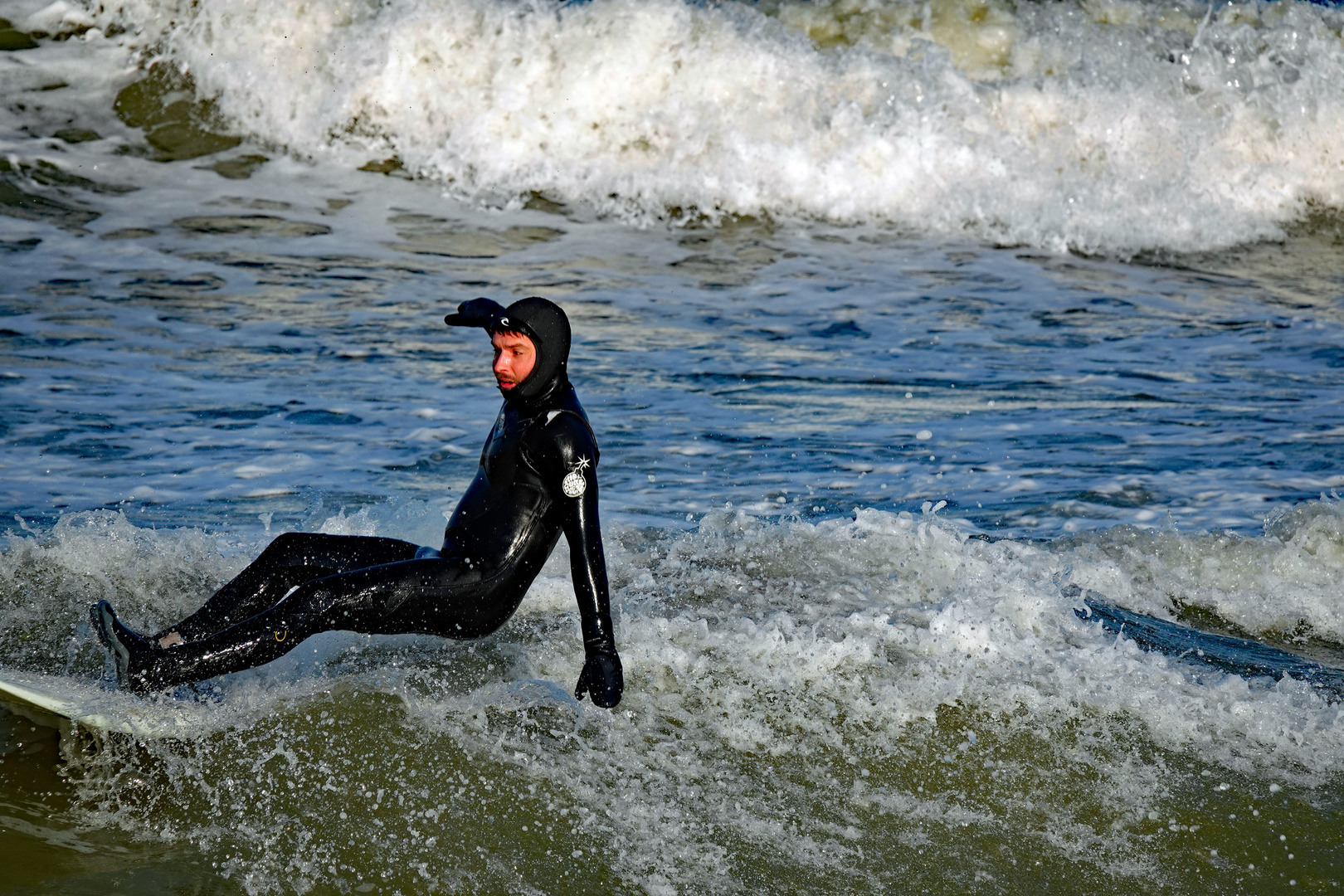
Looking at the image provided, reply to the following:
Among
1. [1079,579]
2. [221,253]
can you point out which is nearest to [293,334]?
[221,253]

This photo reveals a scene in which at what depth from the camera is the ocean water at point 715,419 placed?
362cm

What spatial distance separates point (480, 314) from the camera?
13.1 feet

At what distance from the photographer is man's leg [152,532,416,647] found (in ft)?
13.6

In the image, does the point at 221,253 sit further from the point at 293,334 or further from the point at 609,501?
the point at 609,501

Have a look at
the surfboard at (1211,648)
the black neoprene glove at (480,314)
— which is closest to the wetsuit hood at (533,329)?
the black neoprene glove at (480,314)

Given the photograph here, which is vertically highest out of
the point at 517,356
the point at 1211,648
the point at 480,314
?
the point at 480,314

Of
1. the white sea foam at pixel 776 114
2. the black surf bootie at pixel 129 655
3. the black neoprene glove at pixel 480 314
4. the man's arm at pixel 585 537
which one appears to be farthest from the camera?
the white sea foam at pixel 776 114

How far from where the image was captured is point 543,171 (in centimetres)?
1270

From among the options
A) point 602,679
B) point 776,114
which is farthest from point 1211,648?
point 776,114

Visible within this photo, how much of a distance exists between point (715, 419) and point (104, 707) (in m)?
4.51

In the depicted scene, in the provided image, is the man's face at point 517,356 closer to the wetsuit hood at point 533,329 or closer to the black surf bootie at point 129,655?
the wetsuit hood at point 533,329

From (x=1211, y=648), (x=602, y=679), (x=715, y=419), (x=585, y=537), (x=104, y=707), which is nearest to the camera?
(x=104, y=707)

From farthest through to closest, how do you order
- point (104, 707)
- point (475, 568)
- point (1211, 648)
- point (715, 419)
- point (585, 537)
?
1. point (715, 419)
2. point (1211, 648)
3. point (475, 568)
4. point (585, 537)
5. point (104, 707)

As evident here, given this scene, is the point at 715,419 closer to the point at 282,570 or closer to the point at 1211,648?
the point at 1211,648
